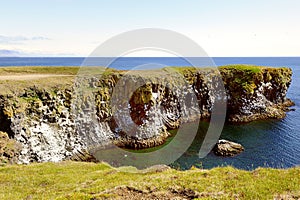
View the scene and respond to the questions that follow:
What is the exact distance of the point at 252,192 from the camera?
13484 millimetres

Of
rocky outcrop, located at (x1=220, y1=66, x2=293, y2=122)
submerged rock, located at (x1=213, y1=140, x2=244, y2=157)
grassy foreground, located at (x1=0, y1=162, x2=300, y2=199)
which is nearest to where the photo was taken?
Answer: grassy foreground, located at (x1=0, y1=162, x2=300, y2=199)

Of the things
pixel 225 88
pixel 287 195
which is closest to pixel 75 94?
pixel 287 195

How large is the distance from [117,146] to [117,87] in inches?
521

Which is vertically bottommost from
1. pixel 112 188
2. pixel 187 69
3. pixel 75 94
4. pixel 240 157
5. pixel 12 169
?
pixel 240 157

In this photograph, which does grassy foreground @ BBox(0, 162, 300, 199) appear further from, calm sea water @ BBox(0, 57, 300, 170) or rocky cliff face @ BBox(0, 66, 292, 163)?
rocky cliff face @ BBox(0, 66, 292, 163)

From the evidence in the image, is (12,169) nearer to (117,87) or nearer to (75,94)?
(75,94)

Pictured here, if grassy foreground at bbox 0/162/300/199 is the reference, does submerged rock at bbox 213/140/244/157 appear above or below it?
below

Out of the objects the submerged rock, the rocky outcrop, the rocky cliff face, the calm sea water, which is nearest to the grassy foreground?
the calm sea water

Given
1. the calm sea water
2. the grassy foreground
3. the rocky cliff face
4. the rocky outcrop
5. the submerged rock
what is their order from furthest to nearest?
the rocky outcrop, the submerged rock, the calm sea water, the rocky cliff face, the grassy foreground

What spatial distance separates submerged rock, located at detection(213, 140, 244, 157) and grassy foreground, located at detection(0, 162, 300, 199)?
28134 mm

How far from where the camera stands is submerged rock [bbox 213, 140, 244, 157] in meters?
44.8

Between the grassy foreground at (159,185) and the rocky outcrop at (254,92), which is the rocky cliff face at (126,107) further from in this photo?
the grassy foreground at (159,185)

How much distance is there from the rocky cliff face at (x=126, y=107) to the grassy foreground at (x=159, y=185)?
18.3 meters

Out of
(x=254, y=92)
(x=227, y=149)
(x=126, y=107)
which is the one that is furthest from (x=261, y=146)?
(x=126, y=107)
